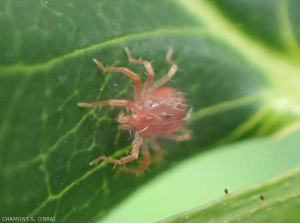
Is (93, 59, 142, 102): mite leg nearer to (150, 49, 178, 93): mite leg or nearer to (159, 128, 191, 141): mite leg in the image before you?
(150, 49, 178, 93): mite leg

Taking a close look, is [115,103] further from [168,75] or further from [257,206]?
[257,206]

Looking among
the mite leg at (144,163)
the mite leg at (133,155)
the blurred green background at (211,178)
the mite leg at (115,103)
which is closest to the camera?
the mite leg at (115,103)

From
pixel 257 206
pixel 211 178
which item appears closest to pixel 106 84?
pixel 257 206

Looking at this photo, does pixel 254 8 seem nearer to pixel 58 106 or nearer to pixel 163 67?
pixel 163 67

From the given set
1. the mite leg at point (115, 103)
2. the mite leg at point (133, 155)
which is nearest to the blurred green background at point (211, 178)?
the mite leg at point (133, 155)

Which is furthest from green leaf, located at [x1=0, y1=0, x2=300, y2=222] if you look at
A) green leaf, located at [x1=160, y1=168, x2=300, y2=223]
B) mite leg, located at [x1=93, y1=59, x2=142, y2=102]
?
green leaf, located at [x1=160, y1=168, x2=300, y2=223]

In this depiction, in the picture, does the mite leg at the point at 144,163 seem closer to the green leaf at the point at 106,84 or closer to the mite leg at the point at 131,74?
the green leaf at the point at 106,84

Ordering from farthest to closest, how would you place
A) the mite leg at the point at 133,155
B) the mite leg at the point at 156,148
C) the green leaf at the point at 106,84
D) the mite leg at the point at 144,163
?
1. the mite leg at the point at 156,148
2. the mite leg at the point at 144,163
3. the mite leg at the point at 133,155
4. the green leaf at the point at 106,84
